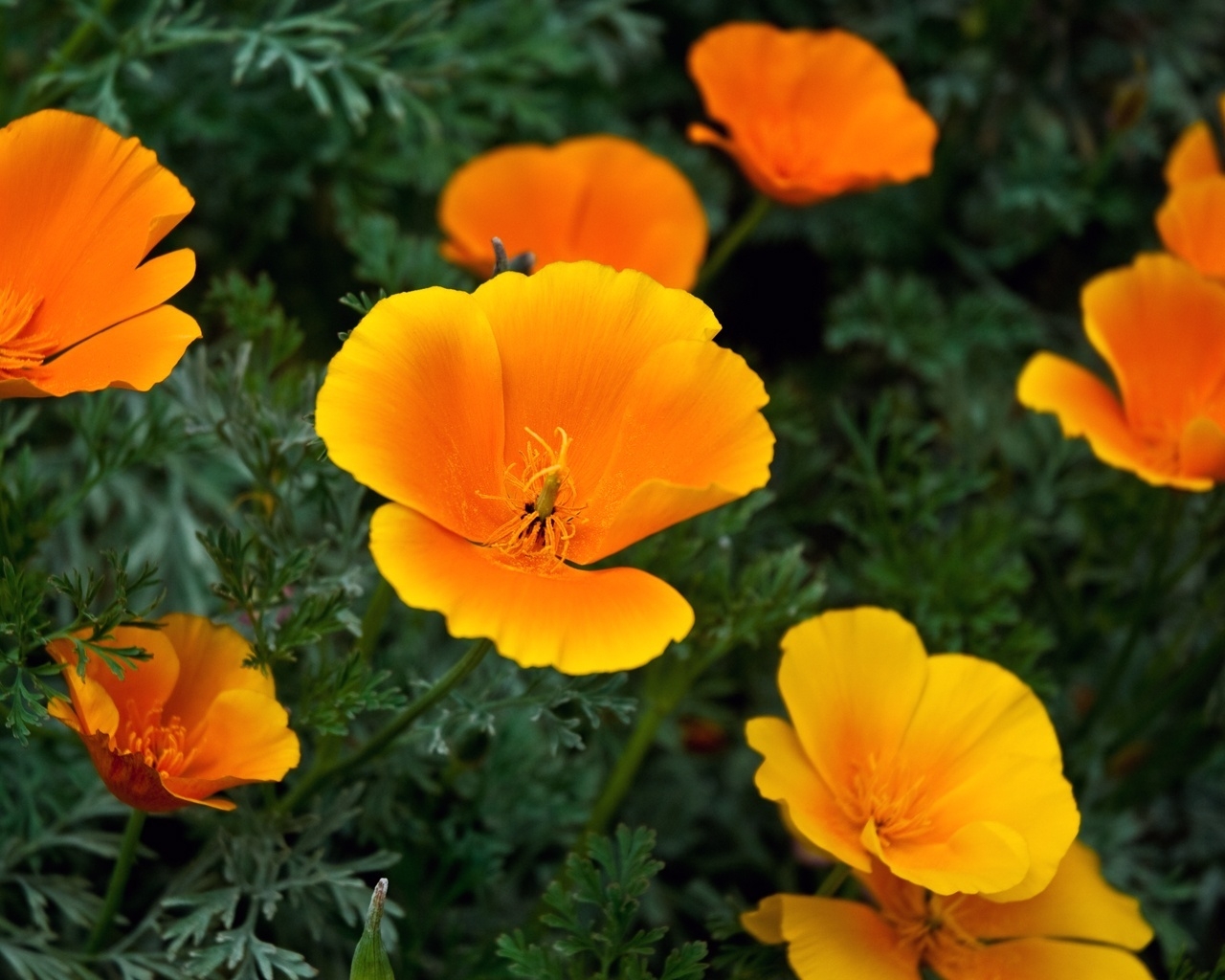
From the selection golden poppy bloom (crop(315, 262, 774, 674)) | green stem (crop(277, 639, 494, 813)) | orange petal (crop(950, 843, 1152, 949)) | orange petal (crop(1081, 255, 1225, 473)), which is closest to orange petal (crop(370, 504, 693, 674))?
golden poppy bloom (crop(315, 262, 774, 674))

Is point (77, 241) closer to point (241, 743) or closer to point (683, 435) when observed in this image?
point (241, 743)

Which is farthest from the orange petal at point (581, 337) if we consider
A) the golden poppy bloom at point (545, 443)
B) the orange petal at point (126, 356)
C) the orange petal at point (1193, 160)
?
the orange petal at point (1193, 160)

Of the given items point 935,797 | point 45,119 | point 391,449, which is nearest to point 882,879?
point 935,797

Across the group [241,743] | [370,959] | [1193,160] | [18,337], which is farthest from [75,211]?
[1193,160]

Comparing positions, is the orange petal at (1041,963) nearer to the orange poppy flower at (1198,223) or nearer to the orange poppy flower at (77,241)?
the orange poppy flower at (1198,223)

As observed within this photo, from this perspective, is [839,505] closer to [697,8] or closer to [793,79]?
[793,79]

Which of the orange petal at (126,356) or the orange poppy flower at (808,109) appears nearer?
the orange petal at (126,356)

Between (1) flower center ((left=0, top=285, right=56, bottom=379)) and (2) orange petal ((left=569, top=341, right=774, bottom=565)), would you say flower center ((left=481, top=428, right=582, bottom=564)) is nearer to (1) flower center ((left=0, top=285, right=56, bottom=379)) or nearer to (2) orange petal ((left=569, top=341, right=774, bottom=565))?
(2) orange petal ((left=569, top=341, right=774, bottom=565))
